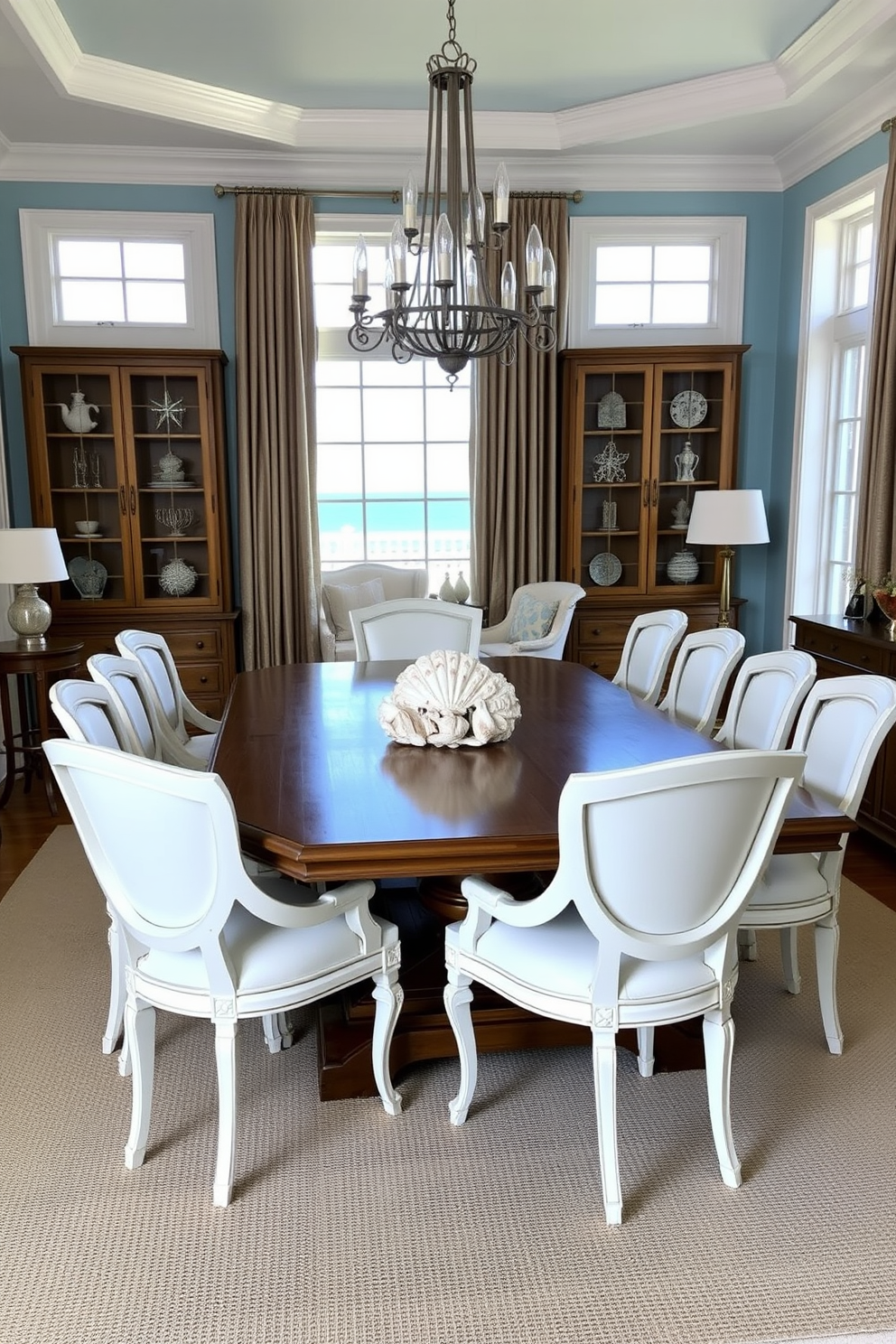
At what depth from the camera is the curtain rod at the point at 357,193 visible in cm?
535

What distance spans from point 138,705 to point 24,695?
266 cm

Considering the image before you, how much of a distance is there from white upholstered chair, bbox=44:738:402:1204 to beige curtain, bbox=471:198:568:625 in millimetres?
3831

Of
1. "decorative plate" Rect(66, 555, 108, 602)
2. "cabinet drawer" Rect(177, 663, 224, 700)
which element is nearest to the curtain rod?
"decorative plate" Rect(66, 555, 108, 602)

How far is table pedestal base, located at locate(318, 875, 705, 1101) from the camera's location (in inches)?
A: 89.0

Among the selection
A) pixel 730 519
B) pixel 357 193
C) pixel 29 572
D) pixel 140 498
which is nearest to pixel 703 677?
pixel 730 519

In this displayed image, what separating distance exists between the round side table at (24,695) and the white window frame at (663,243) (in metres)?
3.36

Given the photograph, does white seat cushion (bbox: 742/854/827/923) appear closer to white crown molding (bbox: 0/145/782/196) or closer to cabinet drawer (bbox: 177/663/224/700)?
cabinet drawer (bbox: 177/663/224/700)

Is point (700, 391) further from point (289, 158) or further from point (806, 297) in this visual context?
point (289, 158)

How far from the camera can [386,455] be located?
588 centimetres

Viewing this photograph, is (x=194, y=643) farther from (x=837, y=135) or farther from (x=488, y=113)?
(x=837, y=135)

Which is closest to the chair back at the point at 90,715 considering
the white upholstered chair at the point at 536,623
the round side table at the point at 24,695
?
the round side table at the point at 24,695

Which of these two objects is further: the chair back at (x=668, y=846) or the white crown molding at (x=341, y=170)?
the white crown molding at (x=341, y=170)

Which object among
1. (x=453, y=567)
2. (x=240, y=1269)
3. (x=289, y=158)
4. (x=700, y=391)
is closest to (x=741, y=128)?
(x=700, y=391)

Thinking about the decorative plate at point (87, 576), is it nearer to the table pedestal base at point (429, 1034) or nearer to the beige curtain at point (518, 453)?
the beige curtain at point (518, 453)
